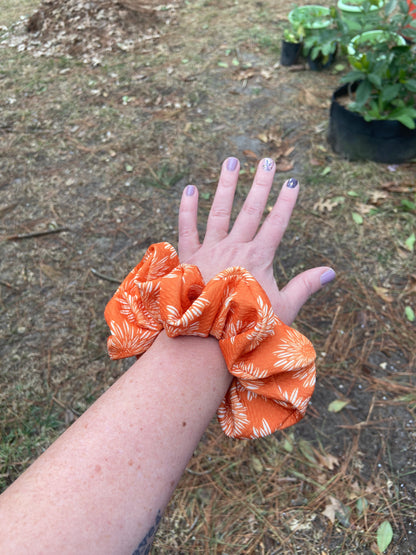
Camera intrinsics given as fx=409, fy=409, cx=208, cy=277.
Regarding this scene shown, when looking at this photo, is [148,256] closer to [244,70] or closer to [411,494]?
[411,494]

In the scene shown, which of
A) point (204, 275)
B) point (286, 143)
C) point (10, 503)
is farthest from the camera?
point (286, 143)

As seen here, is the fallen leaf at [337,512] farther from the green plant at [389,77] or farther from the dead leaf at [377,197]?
the green plant at [389,77]

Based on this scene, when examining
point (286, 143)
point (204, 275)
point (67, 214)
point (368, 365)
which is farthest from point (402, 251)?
point (67, 214)

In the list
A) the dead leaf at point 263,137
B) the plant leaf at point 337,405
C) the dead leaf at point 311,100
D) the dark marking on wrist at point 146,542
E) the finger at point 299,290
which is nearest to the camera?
the dark marking on wrist at point 146,542

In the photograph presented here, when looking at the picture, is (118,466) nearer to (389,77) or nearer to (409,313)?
(409,313)

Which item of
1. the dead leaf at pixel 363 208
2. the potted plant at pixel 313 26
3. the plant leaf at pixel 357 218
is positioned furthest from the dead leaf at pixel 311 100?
the plant leaf at pixel 357 218
